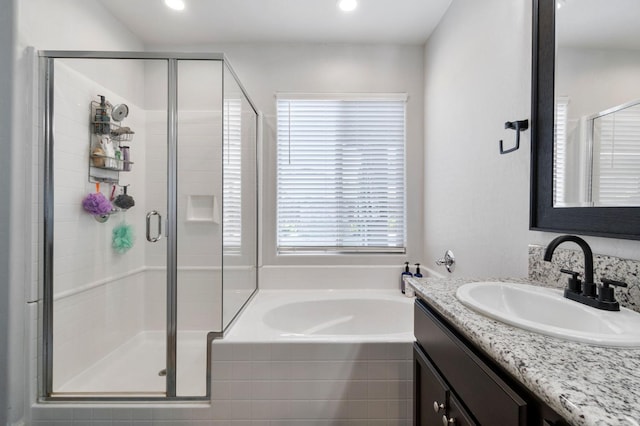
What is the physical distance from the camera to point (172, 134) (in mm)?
1649

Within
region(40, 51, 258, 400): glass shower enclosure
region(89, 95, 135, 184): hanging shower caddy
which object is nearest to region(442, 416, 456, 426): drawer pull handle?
region(40, 51, 258, 400): glass shower enclosure

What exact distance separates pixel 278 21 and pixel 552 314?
7.56ft

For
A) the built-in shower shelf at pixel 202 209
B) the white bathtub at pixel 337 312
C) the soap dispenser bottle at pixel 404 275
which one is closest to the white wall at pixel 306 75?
the soap dispenser bottle at pixel 404 275

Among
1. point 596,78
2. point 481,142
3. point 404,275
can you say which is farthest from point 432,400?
point 404,275

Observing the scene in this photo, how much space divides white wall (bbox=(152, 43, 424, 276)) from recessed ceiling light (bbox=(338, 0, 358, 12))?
0.38 metres

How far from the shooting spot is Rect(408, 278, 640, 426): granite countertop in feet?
1.19

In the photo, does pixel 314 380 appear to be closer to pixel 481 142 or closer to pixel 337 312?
pixel 337 312

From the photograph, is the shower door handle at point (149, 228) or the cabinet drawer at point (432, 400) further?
the shower door handle at point (149, 228)

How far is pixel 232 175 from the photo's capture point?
175cm

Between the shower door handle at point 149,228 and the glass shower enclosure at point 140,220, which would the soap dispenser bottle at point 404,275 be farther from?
the shower door handle at point 149,228

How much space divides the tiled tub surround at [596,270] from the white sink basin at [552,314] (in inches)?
3.2

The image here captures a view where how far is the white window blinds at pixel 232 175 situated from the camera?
168 cm

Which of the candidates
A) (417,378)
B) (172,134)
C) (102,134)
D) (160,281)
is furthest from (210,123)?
(417,378)

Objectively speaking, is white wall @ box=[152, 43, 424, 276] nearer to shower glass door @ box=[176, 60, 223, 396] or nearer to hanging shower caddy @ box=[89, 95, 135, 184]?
shower glass door @ box=[176, 60, 223, 396]
